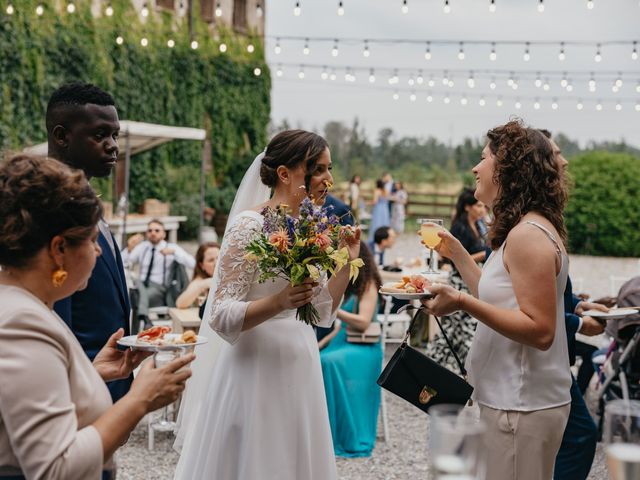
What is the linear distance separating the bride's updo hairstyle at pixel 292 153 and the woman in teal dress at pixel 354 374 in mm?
2598

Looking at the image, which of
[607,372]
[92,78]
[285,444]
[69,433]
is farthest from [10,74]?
[69,433]

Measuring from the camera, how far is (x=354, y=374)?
591cm

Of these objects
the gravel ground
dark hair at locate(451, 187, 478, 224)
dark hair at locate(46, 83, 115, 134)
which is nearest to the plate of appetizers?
dark hair at locate(46, 83, 115, 134)

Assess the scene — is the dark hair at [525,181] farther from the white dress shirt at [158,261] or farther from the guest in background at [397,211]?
the guest in background at [397,211]

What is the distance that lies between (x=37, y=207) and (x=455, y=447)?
978 millimetres

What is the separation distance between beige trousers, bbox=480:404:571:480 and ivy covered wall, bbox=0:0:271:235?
1321 centimetres

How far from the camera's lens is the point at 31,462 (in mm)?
1494

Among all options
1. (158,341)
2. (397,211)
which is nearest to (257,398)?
(158,341)

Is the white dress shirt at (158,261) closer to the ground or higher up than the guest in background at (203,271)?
closer to the ground

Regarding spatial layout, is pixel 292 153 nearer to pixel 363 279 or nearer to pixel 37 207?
pixel 37 207

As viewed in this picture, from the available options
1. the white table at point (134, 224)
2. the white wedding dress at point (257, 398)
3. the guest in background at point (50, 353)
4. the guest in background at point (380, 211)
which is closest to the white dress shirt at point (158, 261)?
the white table at point (134, 224)

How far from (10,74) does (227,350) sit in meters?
13.4

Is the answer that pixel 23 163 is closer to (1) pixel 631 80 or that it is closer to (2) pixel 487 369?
(2) pixel 487 369

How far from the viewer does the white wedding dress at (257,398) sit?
9.80 ft
